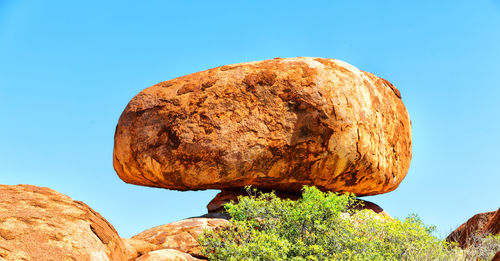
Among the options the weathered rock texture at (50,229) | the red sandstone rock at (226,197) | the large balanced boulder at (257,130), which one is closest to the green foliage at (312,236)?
the large balanced boulder at (257,130)

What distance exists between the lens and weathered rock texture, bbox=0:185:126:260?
5.45 m

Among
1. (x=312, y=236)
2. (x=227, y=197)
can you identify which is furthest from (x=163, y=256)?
(x=227, y=197)

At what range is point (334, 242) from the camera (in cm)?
939

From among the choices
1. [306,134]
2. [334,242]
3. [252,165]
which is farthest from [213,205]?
[334,242]

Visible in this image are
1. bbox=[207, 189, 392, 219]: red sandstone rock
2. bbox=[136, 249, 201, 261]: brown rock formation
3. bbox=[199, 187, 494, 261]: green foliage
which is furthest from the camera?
bbox=[207, 189, 392, 219]: red sandstone rock

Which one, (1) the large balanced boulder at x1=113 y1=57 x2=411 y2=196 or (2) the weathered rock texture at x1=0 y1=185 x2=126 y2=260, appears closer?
(2) the weathered rock texture at x1=0 y1=185 x2=126 y2=260

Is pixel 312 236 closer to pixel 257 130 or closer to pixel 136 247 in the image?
pixel 257 130

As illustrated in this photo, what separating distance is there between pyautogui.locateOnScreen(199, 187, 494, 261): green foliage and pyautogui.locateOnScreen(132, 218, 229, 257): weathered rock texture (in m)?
0.31

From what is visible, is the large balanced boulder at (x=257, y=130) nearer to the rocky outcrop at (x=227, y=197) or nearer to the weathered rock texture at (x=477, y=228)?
the rocky outcrop at (x=227, y=197)

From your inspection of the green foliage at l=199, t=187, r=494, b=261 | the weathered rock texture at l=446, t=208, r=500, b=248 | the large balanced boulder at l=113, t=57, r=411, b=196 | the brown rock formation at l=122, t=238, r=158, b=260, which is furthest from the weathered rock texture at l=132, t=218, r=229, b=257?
the weathered rock texture at l=446, t=208, r=500, b=248

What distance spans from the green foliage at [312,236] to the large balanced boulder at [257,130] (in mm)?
1326

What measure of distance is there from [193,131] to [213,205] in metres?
2.13

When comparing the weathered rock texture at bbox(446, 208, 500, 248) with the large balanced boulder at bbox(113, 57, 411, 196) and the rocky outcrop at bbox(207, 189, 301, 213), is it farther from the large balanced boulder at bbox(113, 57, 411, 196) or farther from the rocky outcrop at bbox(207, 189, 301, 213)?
the rocky outcrop at bbox(207, 189, 301, 213)

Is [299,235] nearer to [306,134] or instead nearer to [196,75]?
[306,134]
